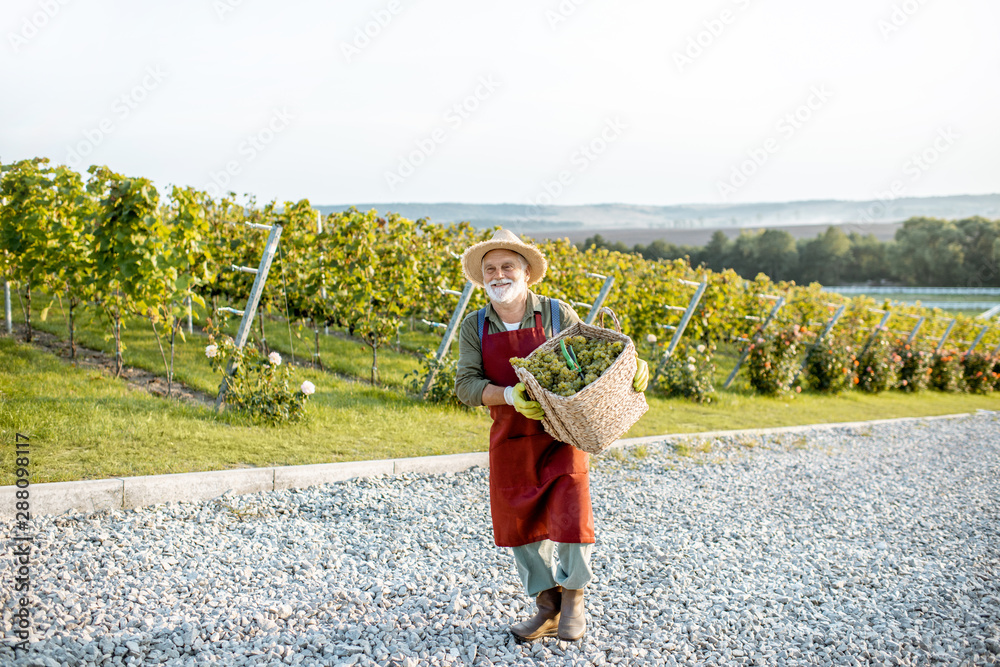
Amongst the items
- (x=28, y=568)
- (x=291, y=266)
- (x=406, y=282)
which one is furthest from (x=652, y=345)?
(x=28, y=568)

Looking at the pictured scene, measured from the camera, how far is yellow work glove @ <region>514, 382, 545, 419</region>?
101 inches

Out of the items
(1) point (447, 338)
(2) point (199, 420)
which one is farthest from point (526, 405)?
(1) point (447, 338)

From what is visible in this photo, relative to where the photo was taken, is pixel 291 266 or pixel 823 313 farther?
pixel 823 313

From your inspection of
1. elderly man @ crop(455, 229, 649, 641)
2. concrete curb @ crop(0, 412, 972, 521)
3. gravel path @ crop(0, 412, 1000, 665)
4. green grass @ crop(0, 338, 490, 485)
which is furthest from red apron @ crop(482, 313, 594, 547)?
green grass @ crop(0, 338, 490, 485)

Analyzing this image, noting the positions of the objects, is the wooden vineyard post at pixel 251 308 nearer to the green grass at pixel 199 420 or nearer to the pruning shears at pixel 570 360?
the green grass at pixel 199 420

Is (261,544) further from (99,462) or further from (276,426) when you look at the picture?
(276,426)

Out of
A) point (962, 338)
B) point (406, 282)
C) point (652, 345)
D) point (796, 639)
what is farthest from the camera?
point (962, 338)

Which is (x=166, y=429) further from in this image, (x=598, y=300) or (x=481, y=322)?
(x=598, y=300)

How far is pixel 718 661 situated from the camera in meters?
2.84

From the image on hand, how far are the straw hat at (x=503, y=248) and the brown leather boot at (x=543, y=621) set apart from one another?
4.26 feet

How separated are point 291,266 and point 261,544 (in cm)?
495

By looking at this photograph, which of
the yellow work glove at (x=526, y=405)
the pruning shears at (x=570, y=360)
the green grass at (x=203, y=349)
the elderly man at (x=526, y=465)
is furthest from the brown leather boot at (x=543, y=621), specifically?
the green grass at (x=203, y=349)

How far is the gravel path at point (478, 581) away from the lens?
2.78 meters

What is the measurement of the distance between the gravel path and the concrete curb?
13cm
